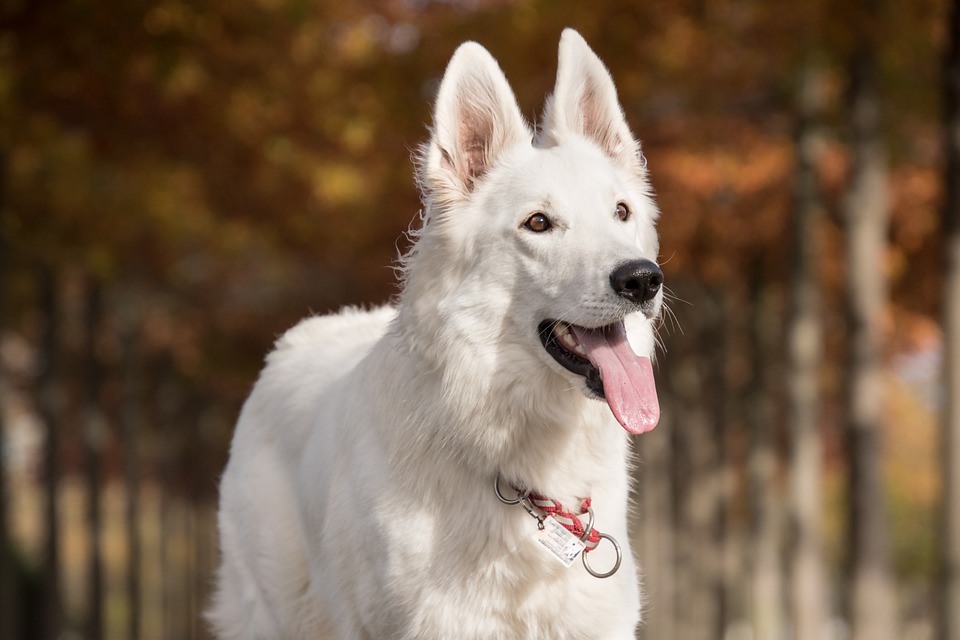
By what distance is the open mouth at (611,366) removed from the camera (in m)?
4.51

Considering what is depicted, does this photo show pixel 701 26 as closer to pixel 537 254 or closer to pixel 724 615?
pixel 537 254

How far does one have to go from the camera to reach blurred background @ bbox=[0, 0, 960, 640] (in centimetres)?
1138

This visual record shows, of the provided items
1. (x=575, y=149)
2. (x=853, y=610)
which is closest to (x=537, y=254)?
(x=575, y=149)

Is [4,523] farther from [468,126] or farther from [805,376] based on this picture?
[468,126]

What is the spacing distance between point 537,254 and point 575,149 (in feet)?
1.88

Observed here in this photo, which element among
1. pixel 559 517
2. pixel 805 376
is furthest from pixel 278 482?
pixel 805 376

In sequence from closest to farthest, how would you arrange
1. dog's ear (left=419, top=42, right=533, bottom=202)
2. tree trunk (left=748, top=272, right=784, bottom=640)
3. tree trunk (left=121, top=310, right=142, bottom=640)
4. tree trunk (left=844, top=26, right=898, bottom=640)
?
dog's ear (left=419, top=42, right=533, bottom=202) → tree trunk (left=844, top=26, right=898, bottom=640) → tree trunk (left=748, top=272, right=784, bottom=640) → tree trunk (left=121, top=310, right=142, bottom=640)

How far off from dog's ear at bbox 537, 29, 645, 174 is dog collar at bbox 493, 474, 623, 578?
4.72 ft

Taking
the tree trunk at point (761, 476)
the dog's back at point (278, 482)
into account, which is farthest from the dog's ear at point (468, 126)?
the tree trunk at point (761, 476)

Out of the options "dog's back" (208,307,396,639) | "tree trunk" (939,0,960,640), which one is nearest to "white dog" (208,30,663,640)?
"dog's back" (208,307,396,639)

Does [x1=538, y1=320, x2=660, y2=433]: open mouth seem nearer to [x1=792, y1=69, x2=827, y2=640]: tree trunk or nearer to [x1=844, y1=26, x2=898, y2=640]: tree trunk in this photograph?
[x1=844, y1=26, x2=898, y2=640]: tree trunk

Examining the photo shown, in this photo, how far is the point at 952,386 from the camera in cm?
970

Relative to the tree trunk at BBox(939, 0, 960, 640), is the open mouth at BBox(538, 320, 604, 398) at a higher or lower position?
higher

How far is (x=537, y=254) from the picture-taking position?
4.74 m
